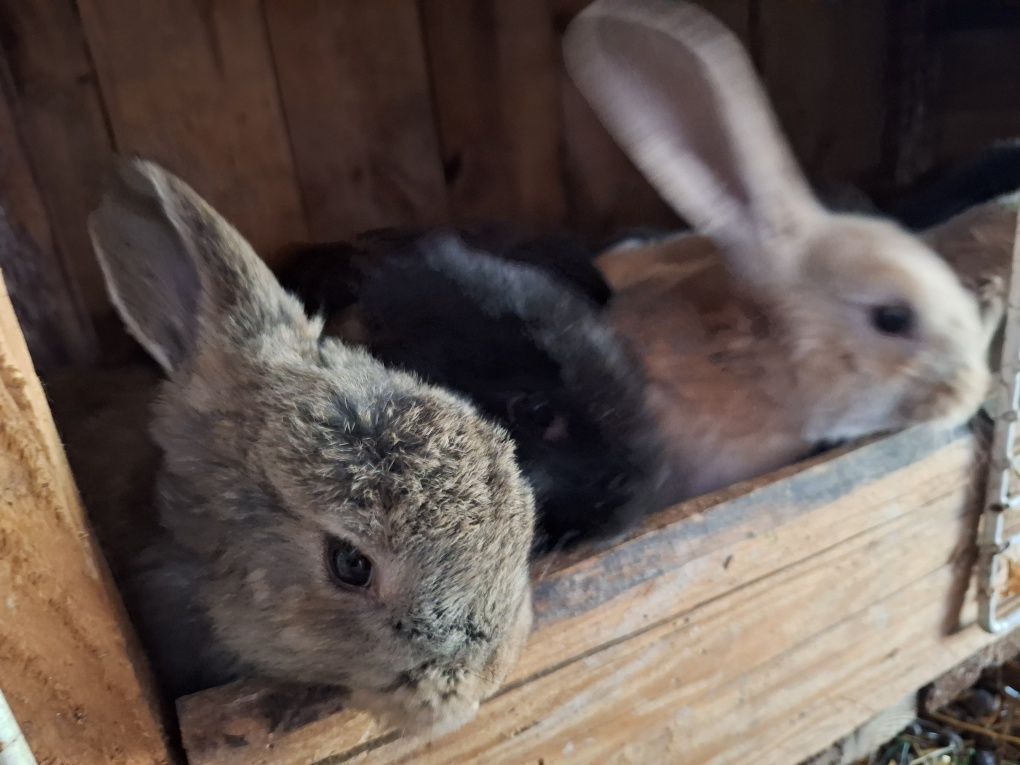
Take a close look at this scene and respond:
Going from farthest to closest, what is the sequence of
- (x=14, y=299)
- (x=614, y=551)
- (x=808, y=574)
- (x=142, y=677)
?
(x=14, y=299) < (x=808, y=574) < (x=614, y=551) < (x=142, y=677)

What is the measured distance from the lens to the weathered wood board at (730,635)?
596 mm

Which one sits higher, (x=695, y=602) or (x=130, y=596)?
(x=130, y=596)

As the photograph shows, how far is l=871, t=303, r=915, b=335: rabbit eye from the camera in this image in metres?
0.75

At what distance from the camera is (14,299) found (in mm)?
933

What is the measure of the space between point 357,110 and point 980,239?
2.51 feet

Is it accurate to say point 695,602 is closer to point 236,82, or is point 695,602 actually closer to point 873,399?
point 873,399

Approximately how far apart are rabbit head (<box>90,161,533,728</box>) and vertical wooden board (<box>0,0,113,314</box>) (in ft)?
1.25

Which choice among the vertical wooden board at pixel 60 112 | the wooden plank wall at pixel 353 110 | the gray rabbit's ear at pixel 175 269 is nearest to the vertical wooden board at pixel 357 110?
the wooden plank wall at pixel 353 110

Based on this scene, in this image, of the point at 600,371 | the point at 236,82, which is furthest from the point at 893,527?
the point at 236,82

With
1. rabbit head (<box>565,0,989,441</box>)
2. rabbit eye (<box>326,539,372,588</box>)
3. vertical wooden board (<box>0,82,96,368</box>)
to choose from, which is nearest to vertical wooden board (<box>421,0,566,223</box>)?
rabbit head (<box>565,0,989,441</box>)

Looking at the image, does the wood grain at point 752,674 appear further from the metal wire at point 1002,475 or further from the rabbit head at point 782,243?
the rabbit head at point 782,243

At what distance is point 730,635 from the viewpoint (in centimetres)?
73

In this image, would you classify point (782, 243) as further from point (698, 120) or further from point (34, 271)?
point (34, 271)

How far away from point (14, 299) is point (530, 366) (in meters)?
0.64
